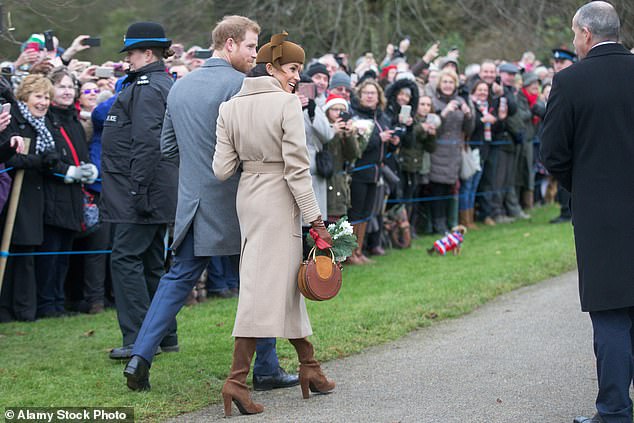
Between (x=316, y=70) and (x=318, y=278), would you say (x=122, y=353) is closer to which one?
(x=318, y=278)

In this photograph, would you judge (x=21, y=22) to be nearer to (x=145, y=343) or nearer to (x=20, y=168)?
(x=20, y=168)

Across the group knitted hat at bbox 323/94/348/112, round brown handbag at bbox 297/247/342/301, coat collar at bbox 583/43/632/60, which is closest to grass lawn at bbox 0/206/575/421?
round brown handbag at bbox 297/247/342/301

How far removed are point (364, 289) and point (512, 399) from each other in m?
4.43

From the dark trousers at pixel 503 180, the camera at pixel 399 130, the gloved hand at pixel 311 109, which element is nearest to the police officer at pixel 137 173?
the gloved hand at pixel 311 109

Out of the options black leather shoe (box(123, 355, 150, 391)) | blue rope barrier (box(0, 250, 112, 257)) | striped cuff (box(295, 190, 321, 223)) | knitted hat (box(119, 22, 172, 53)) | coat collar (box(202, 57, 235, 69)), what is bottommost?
black leather shoe (box(123, 355, 150, 391))

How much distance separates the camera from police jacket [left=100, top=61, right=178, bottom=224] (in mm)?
7488

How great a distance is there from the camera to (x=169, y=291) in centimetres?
682

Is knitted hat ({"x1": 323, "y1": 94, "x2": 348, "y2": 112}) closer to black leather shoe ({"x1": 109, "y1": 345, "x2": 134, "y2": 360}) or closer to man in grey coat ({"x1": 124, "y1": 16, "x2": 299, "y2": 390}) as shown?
man in grey coat ({"x1": 124, "y1": 16, "x2": 299, "y2": 390})

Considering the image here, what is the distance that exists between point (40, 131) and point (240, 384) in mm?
4261

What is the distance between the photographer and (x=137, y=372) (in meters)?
6.68

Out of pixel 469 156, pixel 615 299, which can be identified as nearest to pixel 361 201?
pixel 469 156

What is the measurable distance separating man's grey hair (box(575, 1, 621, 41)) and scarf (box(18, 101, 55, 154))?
211 inches

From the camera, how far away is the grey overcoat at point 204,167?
22.2ft

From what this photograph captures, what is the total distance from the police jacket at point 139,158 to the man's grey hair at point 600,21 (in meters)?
3.08
